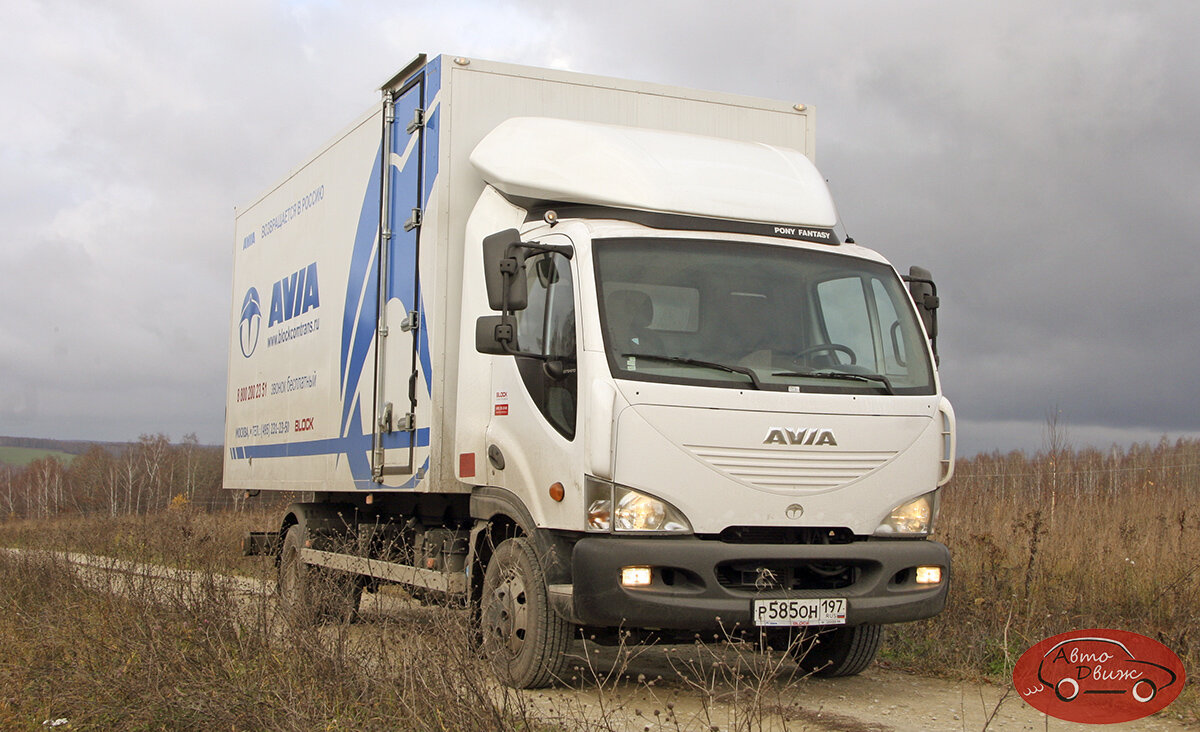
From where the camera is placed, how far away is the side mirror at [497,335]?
638 centimetres

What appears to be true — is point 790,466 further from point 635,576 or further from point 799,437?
point 635,576

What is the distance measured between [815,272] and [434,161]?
8.68ft

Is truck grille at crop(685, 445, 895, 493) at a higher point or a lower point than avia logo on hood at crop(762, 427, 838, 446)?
lower

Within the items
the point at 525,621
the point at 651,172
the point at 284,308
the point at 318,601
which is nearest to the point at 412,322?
the point at 651,172

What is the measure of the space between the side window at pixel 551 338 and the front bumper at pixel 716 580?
2.44 ft

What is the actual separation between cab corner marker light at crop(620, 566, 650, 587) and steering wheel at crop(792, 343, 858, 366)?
4.80 feet

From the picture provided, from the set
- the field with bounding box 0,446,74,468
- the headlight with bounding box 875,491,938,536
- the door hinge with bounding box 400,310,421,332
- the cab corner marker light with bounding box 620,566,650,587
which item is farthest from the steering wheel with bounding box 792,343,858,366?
the field with bounding box 0,446,74,468

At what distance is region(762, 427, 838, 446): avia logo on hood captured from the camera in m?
6.19

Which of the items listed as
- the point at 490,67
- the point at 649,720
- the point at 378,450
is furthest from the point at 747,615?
the point at 490,67

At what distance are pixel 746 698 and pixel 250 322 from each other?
8119mm

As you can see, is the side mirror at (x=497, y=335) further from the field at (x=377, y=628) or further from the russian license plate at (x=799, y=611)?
the russian license plate at (x=799, y=611)

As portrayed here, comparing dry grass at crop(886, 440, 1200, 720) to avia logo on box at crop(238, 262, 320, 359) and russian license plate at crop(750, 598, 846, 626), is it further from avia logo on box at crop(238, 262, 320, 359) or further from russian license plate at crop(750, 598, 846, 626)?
avia logo on box at crop(238, 262, 320, 359)

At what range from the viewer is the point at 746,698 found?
530cm

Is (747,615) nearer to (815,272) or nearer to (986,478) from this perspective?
(815,272)
